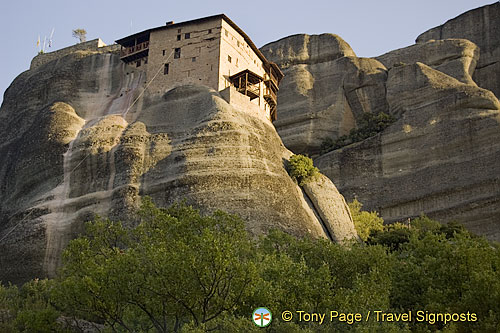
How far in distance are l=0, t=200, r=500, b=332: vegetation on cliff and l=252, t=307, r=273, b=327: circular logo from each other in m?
0.29

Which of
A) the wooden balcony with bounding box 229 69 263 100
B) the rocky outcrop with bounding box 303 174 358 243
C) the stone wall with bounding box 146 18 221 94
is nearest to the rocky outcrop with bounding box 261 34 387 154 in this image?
the wooden balcony with bounding box 229 69 263 100

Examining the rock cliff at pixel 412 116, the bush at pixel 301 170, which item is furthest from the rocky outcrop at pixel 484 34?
the bush at pixel 301 170

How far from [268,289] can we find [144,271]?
4.74m

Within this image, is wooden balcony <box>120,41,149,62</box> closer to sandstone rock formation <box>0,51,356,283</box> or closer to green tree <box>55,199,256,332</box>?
sandstone rock formation <box>0,51,356,283</box>

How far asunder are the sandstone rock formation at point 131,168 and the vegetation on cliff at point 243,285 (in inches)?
400

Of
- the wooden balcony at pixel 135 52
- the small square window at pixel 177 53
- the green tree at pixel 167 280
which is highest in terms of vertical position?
the wooden balcony at pixel 135 52

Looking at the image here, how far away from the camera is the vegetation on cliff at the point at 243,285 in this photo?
80.8ft

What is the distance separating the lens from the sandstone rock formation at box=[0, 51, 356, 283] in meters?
42.7

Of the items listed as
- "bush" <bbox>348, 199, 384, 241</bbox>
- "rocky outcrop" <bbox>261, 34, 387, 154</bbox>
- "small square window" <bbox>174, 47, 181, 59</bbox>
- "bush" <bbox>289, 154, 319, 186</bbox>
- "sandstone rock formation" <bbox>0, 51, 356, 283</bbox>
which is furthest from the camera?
"rocky outcrop" <bbox>261, 34, 387, 154</bbox>

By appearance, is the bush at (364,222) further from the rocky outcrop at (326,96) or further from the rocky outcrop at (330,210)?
the rocky outcrop at (326,96)

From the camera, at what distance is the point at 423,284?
2838 centimetres

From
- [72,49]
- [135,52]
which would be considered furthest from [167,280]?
[72,49]

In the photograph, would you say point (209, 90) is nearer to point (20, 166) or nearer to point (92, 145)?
point (92, 145)

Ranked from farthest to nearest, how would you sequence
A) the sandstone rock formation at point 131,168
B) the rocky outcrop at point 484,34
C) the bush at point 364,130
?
the rocky outcrop at point 484,34 → the bush at point 364,130 → the sandstone rock formation at point 131,168
